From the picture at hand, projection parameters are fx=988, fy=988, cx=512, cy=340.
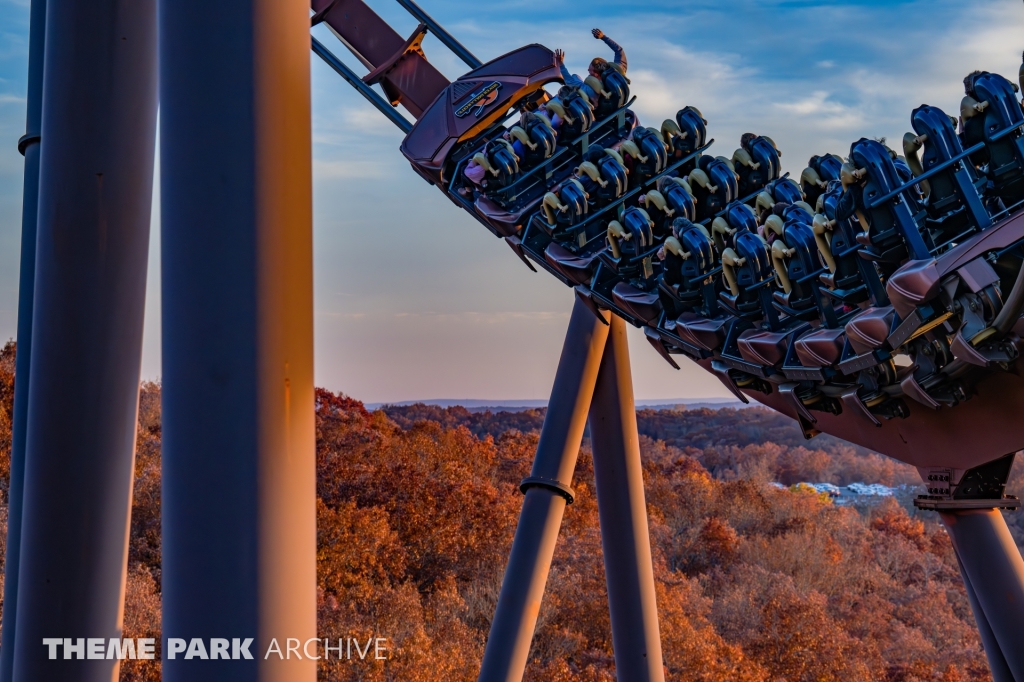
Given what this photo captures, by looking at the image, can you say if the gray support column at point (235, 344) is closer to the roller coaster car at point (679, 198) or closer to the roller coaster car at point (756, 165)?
the roller coaster car at point (679, 198)

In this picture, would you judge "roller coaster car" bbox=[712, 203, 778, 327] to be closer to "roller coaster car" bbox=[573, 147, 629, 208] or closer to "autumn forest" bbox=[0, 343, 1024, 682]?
"roller coaster car" bbox=[573, 147, 629, 208]

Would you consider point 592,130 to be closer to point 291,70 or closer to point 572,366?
point 572,366

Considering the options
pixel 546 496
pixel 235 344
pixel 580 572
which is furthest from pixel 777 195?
pixel 580 572

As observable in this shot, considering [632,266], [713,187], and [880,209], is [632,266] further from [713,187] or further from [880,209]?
[880,209]

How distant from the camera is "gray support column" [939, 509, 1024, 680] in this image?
4320 mm

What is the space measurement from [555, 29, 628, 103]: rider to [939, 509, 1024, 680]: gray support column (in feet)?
11.6

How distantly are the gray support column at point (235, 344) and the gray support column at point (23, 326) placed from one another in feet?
7.50

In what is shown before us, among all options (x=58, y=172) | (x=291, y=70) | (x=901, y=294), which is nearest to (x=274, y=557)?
(x=291, y=70)

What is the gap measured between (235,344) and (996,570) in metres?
3.95

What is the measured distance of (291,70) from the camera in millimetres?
1743

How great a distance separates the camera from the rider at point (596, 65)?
655 centimetres

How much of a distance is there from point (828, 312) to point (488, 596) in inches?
553

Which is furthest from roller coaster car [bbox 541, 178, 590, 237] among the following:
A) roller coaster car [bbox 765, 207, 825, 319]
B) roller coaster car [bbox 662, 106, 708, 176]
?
roller coaster car [bbox 765, 207, 825, 319]

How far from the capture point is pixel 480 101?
6770mm
